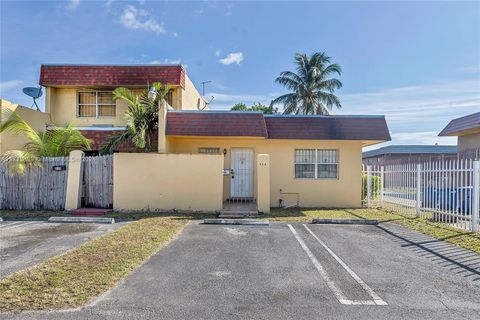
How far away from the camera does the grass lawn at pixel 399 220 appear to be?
7.55 meters

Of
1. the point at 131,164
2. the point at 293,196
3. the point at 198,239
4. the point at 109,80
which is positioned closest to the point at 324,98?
the point at 293,196

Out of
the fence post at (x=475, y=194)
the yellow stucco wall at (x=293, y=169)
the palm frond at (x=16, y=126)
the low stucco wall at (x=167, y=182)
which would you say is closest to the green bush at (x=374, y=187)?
the yellow stucco wall at (x=293, y=169)

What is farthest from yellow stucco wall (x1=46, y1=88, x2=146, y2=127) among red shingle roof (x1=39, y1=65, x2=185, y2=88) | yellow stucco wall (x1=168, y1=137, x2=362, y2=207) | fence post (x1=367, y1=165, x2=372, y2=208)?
fence post (x1=367, y1=165, x2=372, y2=208)

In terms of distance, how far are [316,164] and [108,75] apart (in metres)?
10.4

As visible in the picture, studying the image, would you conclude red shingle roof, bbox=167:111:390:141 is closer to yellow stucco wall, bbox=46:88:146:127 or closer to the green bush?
the green bush

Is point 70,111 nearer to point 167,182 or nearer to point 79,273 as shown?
point 167,182

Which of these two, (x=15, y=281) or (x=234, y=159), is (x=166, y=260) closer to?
(x=15, y=281)

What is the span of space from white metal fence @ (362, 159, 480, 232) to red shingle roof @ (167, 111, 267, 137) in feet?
17.5

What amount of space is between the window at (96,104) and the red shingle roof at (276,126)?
5137 mm

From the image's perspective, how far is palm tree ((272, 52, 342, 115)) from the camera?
2727 cm

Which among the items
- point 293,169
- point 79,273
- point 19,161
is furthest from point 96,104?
point 79,273

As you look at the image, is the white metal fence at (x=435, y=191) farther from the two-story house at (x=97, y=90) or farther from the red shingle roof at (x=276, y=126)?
the two-story house at (x=97, y=90)

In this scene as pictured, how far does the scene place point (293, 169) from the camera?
45.8ft

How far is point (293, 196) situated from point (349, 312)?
10.1 metres
